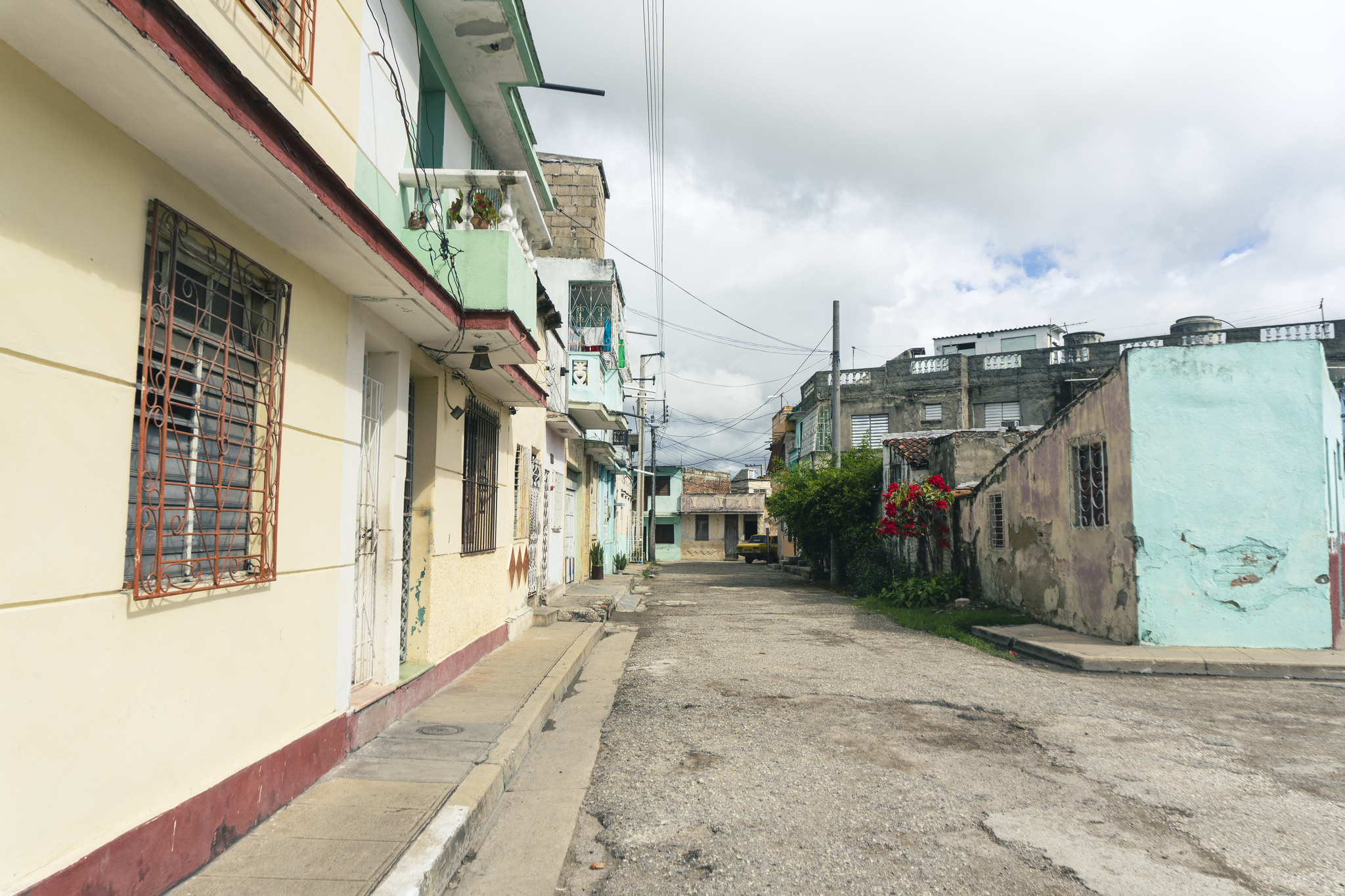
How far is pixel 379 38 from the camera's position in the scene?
228 inches

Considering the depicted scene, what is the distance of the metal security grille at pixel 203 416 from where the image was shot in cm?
331

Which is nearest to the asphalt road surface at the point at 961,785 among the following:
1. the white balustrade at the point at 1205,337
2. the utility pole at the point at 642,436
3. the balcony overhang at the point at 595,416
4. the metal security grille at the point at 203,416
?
the metal security grille at the point at 203,416

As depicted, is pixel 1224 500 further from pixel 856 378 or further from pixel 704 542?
pixel 704 542

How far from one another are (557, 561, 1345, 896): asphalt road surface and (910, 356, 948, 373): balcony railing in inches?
1059

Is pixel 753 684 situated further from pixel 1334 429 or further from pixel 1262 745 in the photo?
pixel 1334 429

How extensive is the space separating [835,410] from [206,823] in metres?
21.9

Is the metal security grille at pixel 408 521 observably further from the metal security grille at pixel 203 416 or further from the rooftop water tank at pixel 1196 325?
the rooftop water tank at pixel 1196 325

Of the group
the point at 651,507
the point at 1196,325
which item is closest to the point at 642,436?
the point at 651,507

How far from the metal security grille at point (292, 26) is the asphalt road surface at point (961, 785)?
4339 millimetres

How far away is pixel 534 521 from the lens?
13922 millimetres

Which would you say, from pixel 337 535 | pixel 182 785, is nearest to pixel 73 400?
pixel 182 785

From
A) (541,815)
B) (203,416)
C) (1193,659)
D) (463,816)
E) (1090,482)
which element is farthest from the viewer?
(1090,482)

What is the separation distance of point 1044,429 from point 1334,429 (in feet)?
11.3

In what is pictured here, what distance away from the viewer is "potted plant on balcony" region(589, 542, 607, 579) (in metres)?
23.0
